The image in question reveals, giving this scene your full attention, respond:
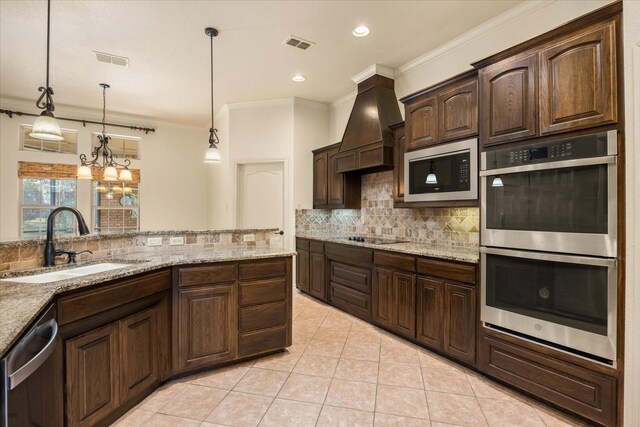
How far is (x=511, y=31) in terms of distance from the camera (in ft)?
9.27

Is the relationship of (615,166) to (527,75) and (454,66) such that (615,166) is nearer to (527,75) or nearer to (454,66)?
(527,75)

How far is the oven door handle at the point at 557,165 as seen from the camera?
175 centimetres

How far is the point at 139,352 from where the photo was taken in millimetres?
2031

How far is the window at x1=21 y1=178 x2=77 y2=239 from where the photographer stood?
209 inches

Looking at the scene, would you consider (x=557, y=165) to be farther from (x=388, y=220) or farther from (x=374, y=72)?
(x=374, y=72)

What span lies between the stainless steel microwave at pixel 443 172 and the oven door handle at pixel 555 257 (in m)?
0.54

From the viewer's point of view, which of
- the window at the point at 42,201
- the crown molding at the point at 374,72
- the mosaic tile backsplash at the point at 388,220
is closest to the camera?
the mosaic tile backsplash at the point at 388,220

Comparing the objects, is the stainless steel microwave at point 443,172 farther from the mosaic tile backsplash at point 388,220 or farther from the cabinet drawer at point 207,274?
the cabinet drawer at point 207,274

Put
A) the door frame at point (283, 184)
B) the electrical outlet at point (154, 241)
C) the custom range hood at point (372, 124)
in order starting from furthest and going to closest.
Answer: the door frame at point (283, 184), the custom range hood at point (372, 124), the electrical outlet at point (154, 241)

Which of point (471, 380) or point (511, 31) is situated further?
point (511, 31)

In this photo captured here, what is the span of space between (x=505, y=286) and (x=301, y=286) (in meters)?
3.10

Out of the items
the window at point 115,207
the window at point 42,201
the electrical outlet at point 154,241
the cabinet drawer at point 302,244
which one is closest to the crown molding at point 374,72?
the cabinet drawer at point 302,244

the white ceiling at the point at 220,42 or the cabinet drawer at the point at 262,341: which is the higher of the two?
the white ceiling at the point at 220,42

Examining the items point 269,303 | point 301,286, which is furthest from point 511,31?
point 301,286
